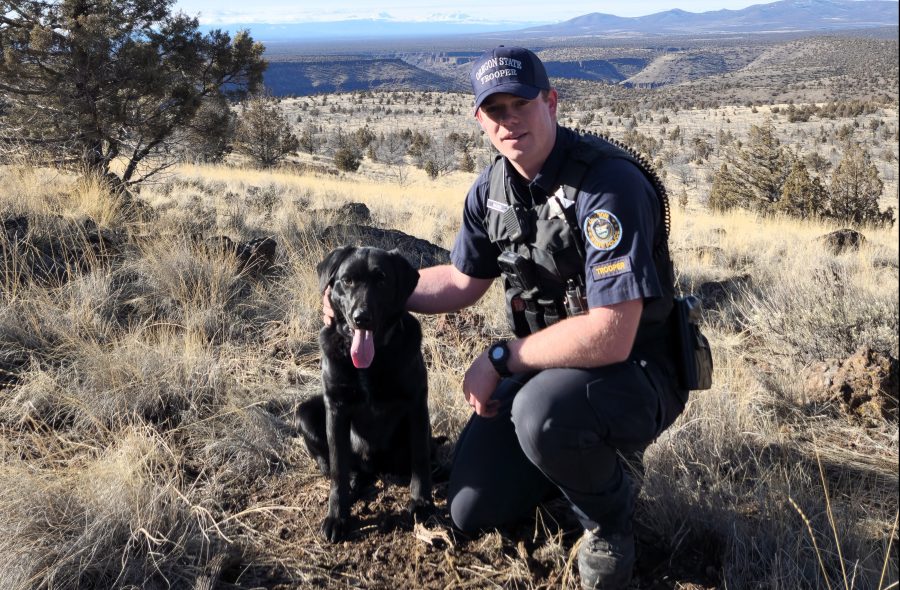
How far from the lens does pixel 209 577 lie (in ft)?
6.96

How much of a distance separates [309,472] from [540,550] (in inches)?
45.0

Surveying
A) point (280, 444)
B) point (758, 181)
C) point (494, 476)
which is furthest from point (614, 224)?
point (758, 181)

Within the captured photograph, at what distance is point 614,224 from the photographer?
1.99 meters

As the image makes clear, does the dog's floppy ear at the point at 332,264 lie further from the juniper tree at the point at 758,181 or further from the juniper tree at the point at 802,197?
the juniper tree at the point at 758,181

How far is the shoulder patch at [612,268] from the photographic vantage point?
194 centimetres

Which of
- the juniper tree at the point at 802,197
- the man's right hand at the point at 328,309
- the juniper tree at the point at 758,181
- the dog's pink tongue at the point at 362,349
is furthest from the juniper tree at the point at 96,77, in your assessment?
the juniper tree at the point at 758,181

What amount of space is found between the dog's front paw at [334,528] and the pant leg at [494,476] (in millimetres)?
417

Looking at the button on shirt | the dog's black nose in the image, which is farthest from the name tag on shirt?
the dog's black nose

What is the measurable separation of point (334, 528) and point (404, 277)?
1015mm

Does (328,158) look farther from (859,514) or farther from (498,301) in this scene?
(859,514)

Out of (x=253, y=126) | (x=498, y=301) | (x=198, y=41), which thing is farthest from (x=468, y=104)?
(x=498, y=301)

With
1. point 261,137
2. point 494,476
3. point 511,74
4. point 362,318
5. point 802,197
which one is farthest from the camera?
point 261,137

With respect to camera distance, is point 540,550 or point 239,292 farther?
point 239,292

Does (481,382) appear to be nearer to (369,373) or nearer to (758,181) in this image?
(369,373)
